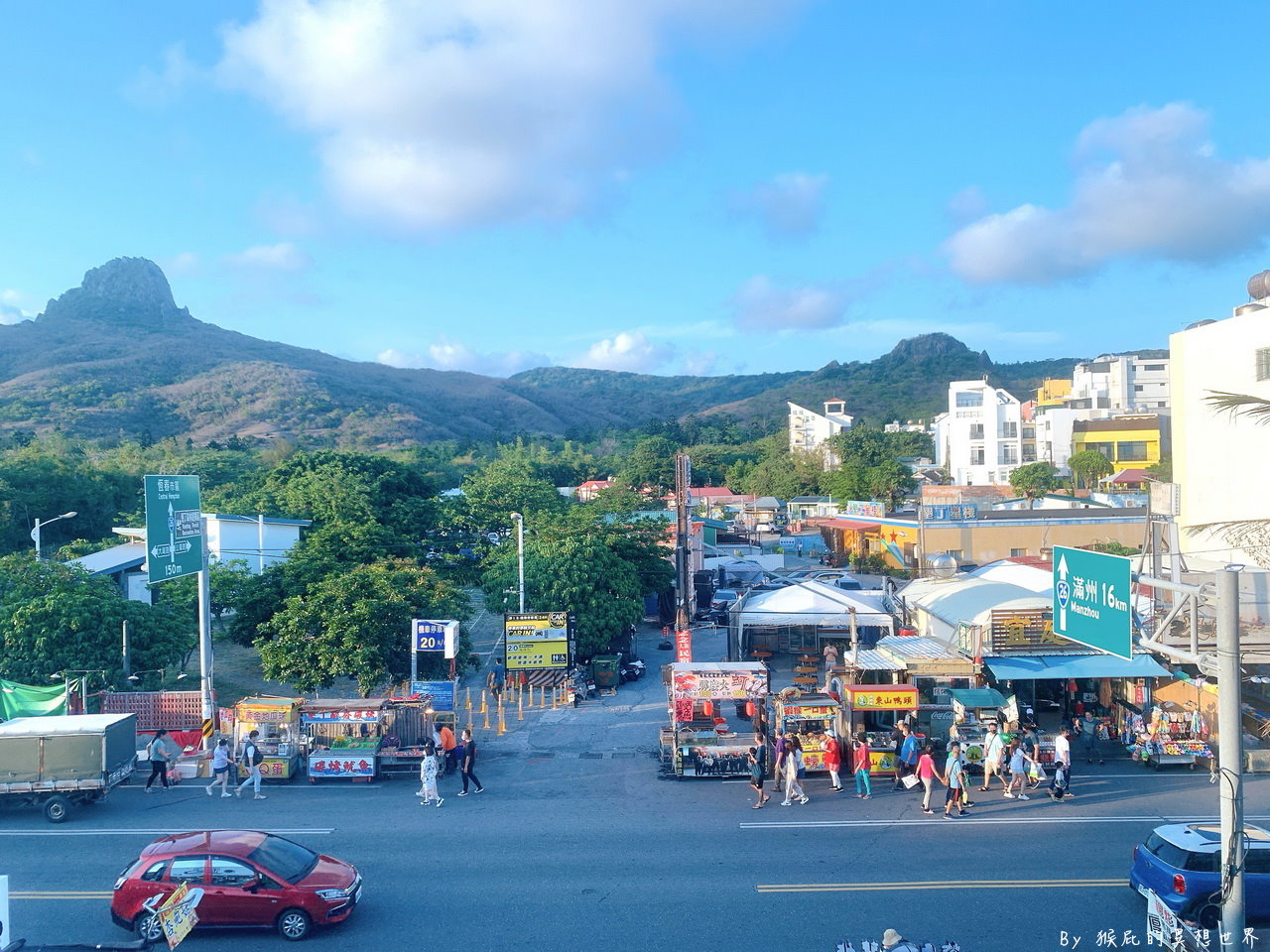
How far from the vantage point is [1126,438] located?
7012 centimetres

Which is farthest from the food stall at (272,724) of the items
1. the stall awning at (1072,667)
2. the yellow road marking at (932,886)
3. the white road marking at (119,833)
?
the stall awning at (1072,667)

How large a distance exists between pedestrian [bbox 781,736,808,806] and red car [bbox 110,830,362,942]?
25.3 feet

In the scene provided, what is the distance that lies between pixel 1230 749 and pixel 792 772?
8073mm

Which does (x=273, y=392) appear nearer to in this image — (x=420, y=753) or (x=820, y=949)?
(x=420, y=753)

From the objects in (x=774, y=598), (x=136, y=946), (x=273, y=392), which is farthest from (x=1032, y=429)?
(x=273, y=392)

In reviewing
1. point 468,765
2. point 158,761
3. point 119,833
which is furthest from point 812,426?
point 119,833

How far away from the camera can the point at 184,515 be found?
60.2 feet

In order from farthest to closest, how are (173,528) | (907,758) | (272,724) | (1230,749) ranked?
(272,724)
(173,528)
(907,758)
(1230,749)

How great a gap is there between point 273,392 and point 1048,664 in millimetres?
149518

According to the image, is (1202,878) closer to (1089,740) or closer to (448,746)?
(1089,740)

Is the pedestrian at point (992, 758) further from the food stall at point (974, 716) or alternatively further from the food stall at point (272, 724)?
the food stall at point (272, 724)

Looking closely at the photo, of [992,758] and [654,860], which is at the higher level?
[992,758]

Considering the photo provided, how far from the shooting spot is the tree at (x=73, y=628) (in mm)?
20406

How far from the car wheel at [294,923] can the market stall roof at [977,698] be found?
481 inches
